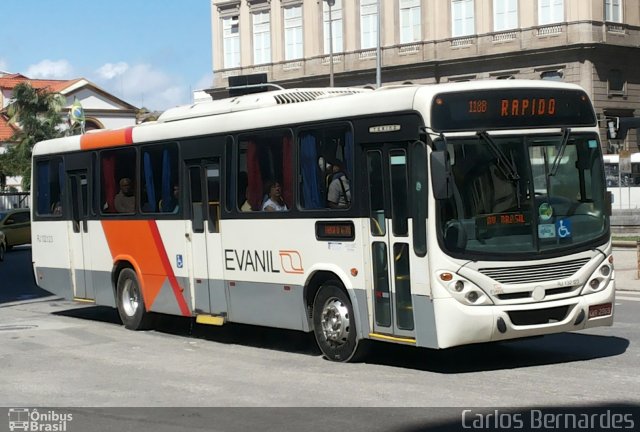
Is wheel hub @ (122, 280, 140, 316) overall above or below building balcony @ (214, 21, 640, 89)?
below

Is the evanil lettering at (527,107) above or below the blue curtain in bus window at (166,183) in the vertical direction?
above

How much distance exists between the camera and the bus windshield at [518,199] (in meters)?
11.1

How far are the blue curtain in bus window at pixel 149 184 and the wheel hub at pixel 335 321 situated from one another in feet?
14.2

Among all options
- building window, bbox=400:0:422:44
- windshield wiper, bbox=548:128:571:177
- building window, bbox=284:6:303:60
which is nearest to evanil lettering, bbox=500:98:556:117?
windshield wiper, bbox=548:128:571:177

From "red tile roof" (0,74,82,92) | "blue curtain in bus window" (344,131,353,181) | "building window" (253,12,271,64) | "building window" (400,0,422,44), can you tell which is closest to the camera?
"blue curtain in bus window" (344,131,353,181)

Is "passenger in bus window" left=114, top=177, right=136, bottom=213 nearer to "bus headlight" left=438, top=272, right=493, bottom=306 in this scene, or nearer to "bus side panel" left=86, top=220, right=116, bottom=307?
"bus side panel" left=86, top=220, right=116, bottom=307

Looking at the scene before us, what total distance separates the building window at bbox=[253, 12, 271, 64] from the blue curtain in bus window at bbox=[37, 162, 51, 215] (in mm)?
52631

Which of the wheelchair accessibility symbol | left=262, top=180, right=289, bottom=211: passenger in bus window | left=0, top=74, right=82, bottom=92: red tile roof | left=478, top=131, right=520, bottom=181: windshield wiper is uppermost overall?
left=0, top=74, right=82, bottom=92: red tile roof

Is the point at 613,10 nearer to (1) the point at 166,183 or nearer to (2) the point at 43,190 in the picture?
(2) the point at 43,190

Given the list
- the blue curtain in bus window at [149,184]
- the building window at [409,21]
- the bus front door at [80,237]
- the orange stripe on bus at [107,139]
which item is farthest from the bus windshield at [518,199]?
the building window at [409,21]


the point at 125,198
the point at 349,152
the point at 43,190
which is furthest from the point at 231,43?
the point at 349,152

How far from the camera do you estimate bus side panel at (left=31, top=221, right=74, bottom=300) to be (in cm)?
1848

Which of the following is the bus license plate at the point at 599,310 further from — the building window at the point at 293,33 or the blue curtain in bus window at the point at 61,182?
the building window at the point at 293,33

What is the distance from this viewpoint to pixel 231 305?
1451cm
